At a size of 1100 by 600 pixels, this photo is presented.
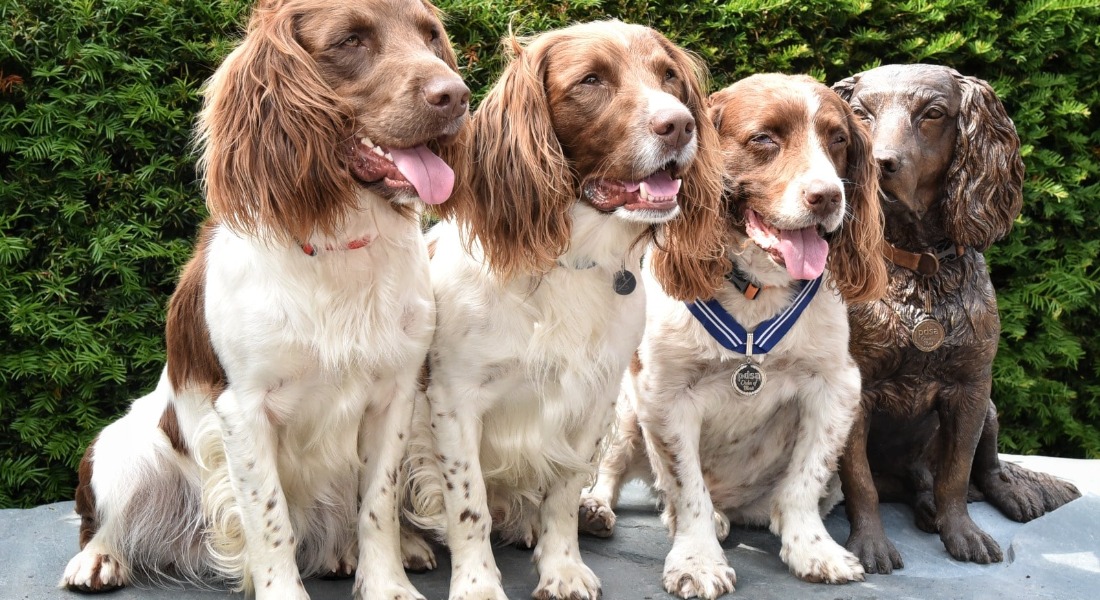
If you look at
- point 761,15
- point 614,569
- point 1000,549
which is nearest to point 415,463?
point 614,569

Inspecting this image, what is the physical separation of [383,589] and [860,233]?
179cm

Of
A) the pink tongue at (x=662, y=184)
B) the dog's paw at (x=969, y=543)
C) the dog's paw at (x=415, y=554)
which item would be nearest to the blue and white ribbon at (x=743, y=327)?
the pink tongue at (x=662, y=184)

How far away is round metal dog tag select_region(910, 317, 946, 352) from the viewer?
3.54 metres

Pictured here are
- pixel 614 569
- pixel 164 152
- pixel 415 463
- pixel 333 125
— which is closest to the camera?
pixel 333 125

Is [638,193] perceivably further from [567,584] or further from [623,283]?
[567,584]

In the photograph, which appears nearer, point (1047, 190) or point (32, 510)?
point (32, 510)

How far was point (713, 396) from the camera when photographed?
353 centimetres

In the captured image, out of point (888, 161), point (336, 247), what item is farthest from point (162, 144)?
point (888, 161)

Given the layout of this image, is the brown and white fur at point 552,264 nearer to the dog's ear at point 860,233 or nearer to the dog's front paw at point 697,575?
the dog's front paw at point 697,575

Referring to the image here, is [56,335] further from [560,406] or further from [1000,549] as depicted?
[1000,549]

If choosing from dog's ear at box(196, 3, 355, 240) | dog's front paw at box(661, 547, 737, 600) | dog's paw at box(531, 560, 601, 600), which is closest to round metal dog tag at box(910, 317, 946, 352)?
dog's front paw at box(661, 547, 737, 600)

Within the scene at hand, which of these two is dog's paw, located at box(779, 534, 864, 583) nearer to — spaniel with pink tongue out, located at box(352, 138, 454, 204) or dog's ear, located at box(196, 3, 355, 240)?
spaniel with pink tongue out, located at box(352, 138, 454, 204)

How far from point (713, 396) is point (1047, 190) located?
7.43 feet

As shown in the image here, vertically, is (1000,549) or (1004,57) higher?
(1004,57)
